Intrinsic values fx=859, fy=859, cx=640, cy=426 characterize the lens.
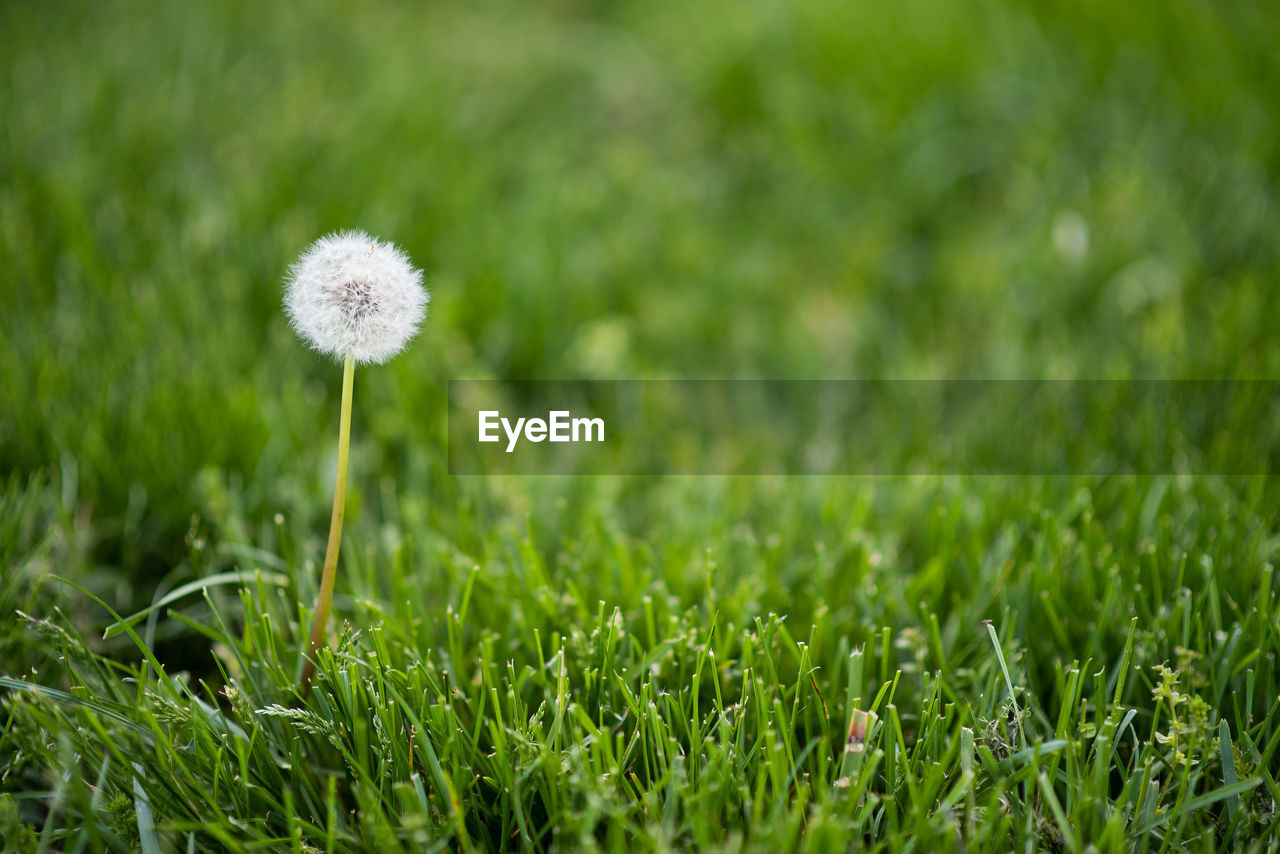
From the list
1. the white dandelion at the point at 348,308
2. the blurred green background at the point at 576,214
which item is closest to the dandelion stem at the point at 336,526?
the white dandelion at the point at 348,308

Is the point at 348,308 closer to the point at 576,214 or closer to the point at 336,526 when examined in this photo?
the point at 336,526

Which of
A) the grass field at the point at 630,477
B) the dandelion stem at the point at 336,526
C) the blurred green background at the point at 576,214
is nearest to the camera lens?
the dandelion stem at the point at 336,526

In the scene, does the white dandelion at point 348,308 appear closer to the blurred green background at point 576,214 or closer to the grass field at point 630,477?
the grass field at point 630,477

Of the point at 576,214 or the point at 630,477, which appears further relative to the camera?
the point at 576,214

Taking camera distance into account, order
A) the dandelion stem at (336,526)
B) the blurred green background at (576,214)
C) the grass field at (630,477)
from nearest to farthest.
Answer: the dandelion stem at (336,526) → the grass field at (630,477) → the blurred green background at (576,214)

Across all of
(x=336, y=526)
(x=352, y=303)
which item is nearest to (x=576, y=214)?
(x=352, y=303)

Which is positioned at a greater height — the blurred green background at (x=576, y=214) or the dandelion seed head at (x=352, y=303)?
the blurred green background at (x=576, y=214)

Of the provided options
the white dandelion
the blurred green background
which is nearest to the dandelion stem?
the white dandelion
